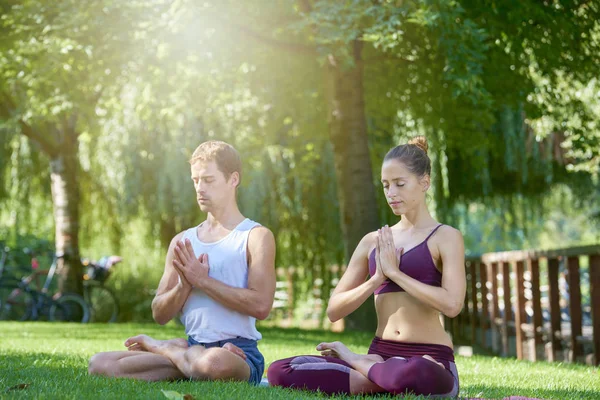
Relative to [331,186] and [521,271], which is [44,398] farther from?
[331,186]

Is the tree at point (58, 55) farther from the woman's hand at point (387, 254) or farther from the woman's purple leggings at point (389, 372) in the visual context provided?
the woman's hand at point (387, 254)

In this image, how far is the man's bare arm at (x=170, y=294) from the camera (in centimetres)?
529

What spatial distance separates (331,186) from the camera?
1784 centimetres

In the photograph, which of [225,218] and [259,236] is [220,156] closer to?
[225,218]

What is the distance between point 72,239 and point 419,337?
1365 cm

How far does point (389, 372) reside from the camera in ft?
15.9

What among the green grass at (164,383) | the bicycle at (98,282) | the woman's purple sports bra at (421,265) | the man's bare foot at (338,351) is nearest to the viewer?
the green grass at (164,383)

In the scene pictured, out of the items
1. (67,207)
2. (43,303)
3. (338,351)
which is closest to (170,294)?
(338,351)

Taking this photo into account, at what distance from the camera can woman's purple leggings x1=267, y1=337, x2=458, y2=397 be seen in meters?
4.77

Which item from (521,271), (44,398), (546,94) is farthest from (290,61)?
(44,398)

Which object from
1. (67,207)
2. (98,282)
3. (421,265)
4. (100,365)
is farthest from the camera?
(98,282)

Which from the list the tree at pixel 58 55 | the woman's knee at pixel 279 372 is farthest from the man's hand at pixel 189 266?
the tree at pixel 58 55

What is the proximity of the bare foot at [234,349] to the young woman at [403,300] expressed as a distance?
0.23 meters

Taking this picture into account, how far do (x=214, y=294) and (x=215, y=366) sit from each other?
0.39 meters
